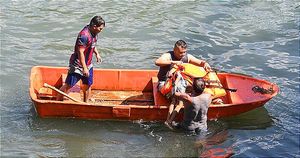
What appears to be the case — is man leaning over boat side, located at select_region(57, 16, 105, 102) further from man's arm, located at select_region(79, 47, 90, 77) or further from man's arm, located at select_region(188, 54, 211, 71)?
man's arm, located at select_region(188, 54, 211, 71)

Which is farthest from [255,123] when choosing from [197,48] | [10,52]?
[10,52]

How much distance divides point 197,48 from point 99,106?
5649 mm

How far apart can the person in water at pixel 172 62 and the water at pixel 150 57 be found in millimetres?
506

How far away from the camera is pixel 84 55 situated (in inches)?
334

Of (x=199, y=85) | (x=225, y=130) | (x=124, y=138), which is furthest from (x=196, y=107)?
(x=124, y=138)

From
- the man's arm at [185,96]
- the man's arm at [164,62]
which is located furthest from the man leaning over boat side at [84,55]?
the man's arm at [185,96]

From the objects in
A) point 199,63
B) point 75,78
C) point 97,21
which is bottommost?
point 75,78

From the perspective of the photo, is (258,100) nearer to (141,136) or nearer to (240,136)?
(240,136)

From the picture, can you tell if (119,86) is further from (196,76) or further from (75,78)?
(196,76)

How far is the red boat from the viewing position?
28.9ft

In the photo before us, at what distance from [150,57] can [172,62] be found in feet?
12.6

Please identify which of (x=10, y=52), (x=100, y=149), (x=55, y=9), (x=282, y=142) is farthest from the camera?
(x=55, y=9)

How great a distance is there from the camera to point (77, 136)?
881 cm

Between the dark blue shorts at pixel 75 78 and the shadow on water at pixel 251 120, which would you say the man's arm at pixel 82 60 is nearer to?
the dark blue shorts at pixel 75 78
